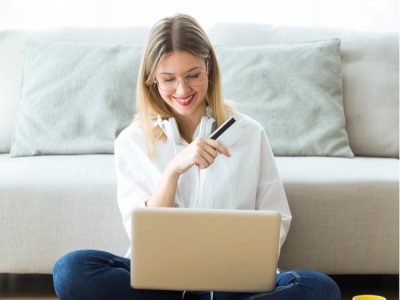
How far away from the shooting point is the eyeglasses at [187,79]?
221 cm

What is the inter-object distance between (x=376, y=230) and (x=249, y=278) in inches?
32.5

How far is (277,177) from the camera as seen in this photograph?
90.4 inches

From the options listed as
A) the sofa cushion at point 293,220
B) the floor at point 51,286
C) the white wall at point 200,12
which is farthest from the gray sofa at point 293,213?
the white wall at point 200,12

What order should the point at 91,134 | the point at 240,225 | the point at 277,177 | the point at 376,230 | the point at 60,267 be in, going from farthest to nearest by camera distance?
the point at 91,134 < the point at 376,230 < the point at 277,177 < the point at 60,267 < the point at 240,225

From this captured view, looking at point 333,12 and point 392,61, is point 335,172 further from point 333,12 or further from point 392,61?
point 333,12

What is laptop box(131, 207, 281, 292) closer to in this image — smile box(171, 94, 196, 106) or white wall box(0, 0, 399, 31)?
smile box(171, 94, 196, 106)

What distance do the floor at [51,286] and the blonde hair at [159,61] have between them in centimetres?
72

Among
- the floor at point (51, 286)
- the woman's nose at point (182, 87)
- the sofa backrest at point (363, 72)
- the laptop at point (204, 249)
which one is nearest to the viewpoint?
the laptop at point (204, 249)

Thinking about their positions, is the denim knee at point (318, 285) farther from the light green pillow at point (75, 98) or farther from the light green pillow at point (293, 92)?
the light green pillow at point (75, 98)

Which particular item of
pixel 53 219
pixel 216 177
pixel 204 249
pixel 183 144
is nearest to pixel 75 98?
pixel 53 219

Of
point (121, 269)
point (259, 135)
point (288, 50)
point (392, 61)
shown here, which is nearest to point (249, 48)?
point (288, 50)

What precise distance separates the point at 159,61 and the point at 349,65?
116cm

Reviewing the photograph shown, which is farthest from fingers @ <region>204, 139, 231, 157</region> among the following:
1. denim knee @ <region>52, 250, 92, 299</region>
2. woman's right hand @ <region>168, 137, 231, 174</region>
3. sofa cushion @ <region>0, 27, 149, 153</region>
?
sofa cushion @ <region>0, 27, 149, 153</region>

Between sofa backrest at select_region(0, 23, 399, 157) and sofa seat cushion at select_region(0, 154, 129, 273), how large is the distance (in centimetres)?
65
